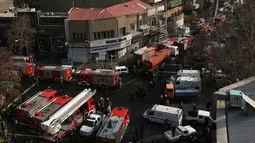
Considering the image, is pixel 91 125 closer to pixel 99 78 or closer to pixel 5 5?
pixel 99 78

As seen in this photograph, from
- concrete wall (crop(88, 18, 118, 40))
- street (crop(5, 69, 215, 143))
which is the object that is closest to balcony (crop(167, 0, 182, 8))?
concrete wall (crop(88, 18, 118, 40))

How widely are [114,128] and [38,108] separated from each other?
6601mm

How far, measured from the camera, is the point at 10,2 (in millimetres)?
54344

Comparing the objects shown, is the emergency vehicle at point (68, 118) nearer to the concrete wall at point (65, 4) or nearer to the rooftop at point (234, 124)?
the rooftop at point (234, 124)

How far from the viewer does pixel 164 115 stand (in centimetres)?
2377

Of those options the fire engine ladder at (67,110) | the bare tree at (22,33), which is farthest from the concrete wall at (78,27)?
the fire engine ladder at (67,110)

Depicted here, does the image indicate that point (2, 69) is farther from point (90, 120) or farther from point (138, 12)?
point (138, 12)

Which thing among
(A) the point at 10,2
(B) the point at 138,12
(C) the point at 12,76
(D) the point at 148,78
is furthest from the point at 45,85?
(A) the point at 10,2

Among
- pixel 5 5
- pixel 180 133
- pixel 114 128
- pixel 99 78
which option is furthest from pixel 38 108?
pixel 5 5

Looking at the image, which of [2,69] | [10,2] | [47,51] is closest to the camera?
[2,69]

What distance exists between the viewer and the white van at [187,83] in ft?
95.8

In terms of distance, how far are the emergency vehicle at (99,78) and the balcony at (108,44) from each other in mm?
8344

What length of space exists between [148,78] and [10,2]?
3278cm

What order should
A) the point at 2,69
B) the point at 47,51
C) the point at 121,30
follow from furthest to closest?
the point at 47,51
the point at 121,30
the point at 2,69
